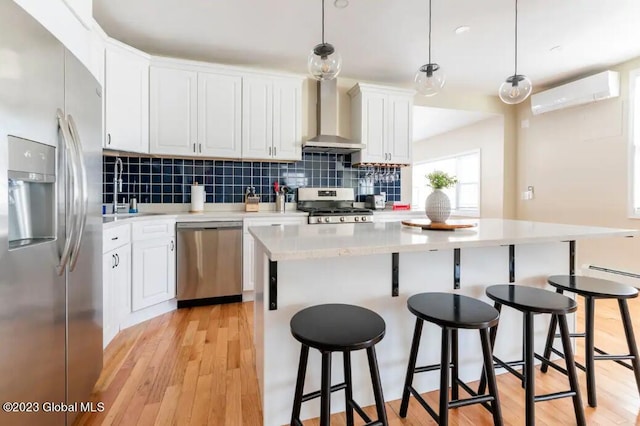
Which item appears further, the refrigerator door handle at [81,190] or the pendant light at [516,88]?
the pendant light at [516,88]

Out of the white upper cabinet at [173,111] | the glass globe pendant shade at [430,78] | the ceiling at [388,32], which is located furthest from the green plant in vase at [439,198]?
the white upper cabinet at [173,111]

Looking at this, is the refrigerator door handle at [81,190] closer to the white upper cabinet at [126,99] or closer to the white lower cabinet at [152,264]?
the white lower cabinet at [152,264]

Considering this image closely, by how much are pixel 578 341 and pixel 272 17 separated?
11.4 feet

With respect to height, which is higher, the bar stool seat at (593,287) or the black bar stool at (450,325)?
the bar stool seat at (593,287)

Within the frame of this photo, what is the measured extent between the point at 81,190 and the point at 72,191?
0.16ft

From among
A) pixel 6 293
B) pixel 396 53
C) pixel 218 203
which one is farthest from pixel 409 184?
pixel 6 293

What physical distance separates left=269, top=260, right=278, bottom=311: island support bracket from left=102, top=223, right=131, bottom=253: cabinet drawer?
1424 mm

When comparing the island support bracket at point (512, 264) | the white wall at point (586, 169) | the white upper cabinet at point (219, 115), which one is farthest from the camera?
the white wall at point (586, 169)

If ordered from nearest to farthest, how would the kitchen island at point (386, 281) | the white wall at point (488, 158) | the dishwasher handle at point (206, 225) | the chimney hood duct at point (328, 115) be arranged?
the kitchen island at point (386, 281) → the dishwasher handle at point (206, 225) → the chimney hood duct at point (328, 115) → the white wall at point (488, 158)

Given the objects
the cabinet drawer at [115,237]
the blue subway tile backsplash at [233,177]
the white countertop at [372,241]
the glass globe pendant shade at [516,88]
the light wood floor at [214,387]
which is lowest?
the light wood floor at [214,387]

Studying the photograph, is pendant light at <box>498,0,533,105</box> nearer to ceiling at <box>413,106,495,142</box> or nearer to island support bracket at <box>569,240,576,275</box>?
island support bracket at <box>569,240,576,275</box>

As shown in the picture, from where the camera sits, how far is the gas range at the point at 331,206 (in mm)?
3463

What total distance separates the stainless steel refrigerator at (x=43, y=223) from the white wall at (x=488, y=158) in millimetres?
3867

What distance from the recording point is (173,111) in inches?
128
